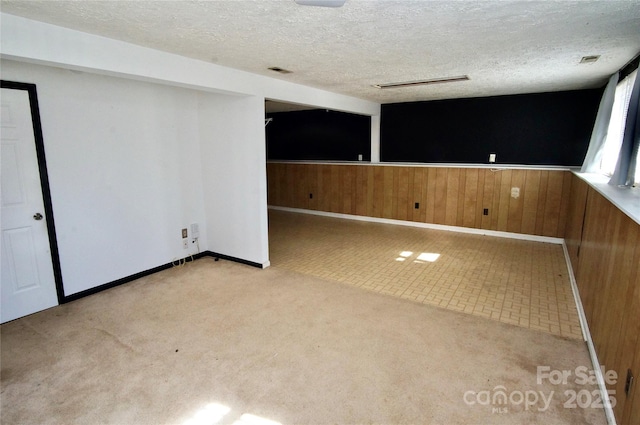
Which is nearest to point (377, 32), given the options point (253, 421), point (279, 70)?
point (279, 70)

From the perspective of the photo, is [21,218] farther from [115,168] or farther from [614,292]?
[614,292]

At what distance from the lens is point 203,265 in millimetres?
4441

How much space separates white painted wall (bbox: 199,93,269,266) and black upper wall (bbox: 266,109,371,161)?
3.53 metres

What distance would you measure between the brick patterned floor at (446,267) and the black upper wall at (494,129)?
4.62 ft

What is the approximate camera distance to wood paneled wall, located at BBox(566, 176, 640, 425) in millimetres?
1612

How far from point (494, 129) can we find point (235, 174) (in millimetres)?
4266

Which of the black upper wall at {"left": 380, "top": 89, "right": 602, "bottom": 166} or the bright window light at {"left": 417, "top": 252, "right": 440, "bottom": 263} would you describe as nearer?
the bright window light at {"left": 417, "top": 252, "right": 440, "bottom": 263}

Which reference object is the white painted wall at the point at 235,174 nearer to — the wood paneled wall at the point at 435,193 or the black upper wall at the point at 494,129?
the wood paneled wall at the point at 435,193

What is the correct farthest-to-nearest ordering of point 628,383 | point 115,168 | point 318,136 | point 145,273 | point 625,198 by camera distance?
point 318,136 → point 145,273 → point 115,168 → point 625,198 → point 628,383

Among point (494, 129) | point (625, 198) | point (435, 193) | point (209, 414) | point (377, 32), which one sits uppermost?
point (377, 32)

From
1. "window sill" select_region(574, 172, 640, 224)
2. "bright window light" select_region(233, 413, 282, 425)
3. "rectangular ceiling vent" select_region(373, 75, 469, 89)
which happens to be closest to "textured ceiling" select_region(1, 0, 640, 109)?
"rectangular ceiling vent" select_region(373, 75, 469, 89)

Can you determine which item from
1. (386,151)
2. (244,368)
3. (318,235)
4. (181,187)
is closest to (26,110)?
(181,187)

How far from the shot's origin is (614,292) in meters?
2.03

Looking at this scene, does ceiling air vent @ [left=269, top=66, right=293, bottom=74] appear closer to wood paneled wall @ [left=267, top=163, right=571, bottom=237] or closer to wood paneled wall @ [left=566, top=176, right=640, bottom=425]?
wood paneled wall @ [left=566, top=176, right=640, bottom=425]
